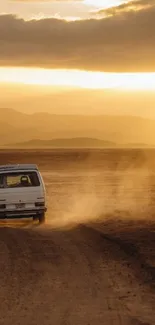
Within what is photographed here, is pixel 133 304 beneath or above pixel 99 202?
beneath

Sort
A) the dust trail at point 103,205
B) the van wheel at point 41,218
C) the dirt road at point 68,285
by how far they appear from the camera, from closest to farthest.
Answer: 1. the dirt road at point 68,285
2. the van wheel at point 41,218
3. the dust trail at point 103,205

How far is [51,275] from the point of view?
17.7 meters

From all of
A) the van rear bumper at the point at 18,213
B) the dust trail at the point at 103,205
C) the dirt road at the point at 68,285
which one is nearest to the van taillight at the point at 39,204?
the van rear bumper at the point at 18,213

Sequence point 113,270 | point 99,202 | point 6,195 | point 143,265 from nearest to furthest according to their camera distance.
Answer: point 113,270 → point 143,265 → point 6,195 → point 99,202

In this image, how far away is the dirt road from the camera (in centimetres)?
1384

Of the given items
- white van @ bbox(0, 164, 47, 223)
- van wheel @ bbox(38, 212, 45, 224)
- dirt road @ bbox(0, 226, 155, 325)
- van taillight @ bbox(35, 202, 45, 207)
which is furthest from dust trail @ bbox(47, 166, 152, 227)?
dirt road @ bbox(0, 226, 155, 325)

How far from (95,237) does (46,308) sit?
10.7m

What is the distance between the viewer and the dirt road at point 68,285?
13.8 m

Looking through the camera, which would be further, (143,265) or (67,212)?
(67,212)

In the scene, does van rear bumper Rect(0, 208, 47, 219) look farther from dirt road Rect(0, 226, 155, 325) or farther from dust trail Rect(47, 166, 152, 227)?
dirt road Rect(0, 226, 155, 325)

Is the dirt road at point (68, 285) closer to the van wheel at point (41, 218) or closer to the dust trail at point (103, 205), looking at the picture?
the van wheel at point (41, 218)

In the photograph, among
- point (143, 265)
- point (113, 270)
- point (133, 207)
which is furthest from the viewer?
point (133, 207)

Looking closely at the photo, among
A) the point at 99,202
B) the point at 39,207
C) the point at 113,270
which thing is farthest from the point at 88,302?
the point at 99,202

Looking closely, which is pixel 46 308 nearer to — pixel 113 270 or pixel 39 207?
pixel 113 270
